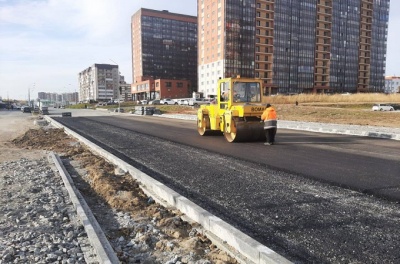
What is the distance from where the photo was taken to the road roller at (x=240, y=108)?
13102 mm

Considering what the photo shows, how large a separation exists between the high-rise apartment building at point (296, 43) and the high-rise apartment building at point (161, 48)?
113 feet

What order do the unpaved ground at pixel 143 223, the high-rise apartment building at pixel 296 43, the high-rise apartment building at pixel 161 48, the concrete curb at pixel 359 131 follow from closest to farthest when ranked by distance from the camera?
the unpaved ground at pixel 143 223
the concrete curb at pixel 359 131
the high-rise apartment building at pixel 296 43
the high-rise apartment building at pixel 161 48

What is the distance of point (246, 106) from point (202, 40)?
95.4 metres

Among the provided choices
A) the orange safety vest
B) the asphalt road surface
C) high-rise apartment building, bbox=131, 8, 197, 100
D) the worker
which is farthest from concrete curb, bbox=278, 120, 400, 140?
high-rise apartment building, bbox=131, 8, 197, 100

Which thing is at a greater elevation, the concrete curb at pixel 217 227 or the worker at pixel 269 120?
the worker at pixel 269 120

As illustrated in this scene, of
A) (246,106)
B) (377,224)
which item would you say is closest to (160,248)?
(377,224)

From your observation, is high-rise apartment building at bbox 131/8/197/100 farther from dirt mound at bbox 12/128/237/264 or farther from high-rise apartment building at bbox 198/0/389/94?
dirt mound at bbox 12/128/237/264

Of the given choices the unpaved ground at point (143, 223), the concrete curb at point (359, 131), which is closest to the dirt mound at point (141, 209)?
the unpaved ground at point (143, 223)

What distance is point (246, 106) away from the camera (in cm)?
1293

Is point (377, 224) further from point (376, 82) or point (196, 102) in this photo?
point (376, 82)

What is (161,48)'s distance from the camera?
14438 centimetres

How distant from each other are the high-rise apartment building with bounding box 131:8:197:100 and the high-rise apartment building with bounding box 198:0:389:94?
34.6 m

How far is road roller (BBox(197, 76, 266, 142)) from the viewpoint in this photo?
13.1m

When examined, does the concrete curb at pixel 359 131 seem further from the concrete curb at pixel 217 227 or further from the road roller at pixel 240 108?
the concrete curb at pixel 217 227
